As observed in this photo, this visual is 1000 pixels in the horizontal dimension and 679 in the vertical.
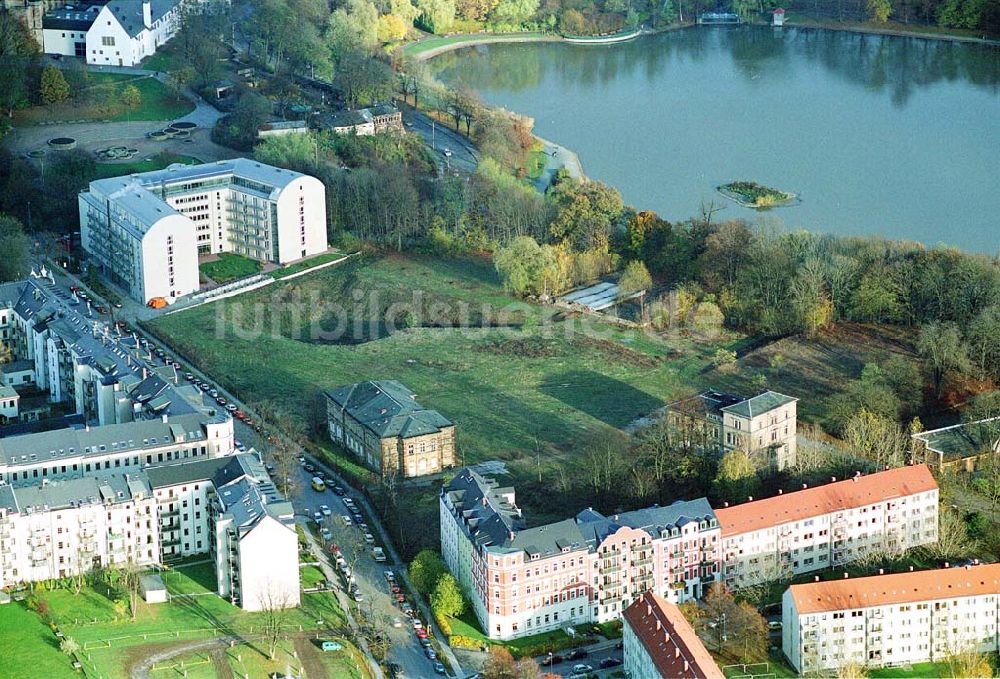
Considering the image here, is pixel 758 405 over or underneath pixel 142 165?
underneath

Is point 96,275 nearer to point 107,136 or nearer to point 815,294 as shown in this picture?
point 107,136

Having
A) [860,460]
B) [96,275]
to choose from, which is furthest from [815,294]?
[96,275]

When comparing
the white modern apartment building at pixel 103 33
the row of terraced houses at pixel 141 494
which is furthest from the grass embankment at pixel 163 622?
the white modern apartment building at pixel 103 33

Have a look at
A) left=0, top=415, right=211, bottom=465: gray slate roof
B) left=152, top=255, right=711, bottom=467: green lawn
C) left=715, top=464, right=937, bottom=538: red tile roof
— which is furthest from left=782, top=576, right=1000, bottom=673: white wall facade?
left=0, top=415, right=211, bottom=465: gray slate roof

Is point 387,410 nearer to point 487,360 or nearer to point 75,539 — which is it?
point 487,360

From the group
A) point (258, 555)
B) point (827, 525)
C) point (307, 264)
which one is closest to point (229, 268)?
point (307, 264)

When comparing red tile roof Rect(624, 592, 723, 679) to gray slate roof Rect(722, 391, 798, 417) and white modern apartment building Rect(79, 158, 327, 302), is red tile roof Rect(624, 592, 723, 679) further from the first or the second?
white modern apartment building Rect(79, 158, 327, 302)

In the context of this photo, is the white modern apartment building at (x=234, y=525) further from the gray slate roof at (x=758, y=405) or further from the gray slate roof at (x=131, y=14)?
the gray slate roof at (x=131, y=14)
